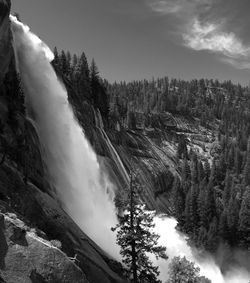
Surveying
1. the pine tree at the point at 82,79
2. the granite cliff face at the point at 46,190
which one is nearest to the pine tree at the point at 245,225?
the granite cliff face at the point at 46,190

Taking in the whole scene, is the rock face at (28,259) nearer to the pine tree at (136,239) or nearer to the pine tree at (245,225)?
the pine tree at (136,239)

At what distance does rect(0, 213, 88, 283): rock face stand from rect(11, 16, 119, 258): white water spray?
2447 cm

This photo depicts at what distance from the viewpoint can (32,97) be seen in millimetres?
48406

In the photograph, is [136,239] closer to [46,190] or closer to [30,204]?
[30,204]

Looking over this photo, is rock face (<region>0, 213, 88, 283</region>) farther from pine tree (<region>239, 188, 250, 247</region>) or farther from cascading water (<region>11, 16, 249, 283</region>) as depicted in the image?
pine tree (<region>239, 188, 250, 247</region>)

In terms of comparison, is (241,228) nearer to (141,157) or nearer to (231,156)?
(141,157)

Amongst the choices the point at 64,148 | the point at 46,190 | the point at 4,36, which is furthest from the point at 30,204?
the point at 64,148

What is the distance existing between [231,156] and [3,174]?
389 feet

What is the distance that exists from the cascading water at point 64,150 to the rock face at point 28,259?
24.7 metres

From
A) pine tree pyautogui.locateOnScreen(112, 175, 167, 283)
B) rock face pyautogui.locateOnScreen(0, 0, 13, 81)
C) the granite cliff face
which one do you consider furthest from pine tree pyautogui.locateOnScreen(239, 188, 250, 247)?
rock face pyautogui.locateOnScreen(0, 0, 13, 81)

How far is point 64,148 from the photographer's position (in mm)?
48688

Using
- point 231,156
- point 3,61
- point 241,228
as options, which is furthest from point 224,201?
point 3,61

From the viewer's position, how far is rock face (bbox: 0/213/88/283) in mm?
13328

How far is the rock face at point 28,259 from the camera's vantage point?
43.7ft
